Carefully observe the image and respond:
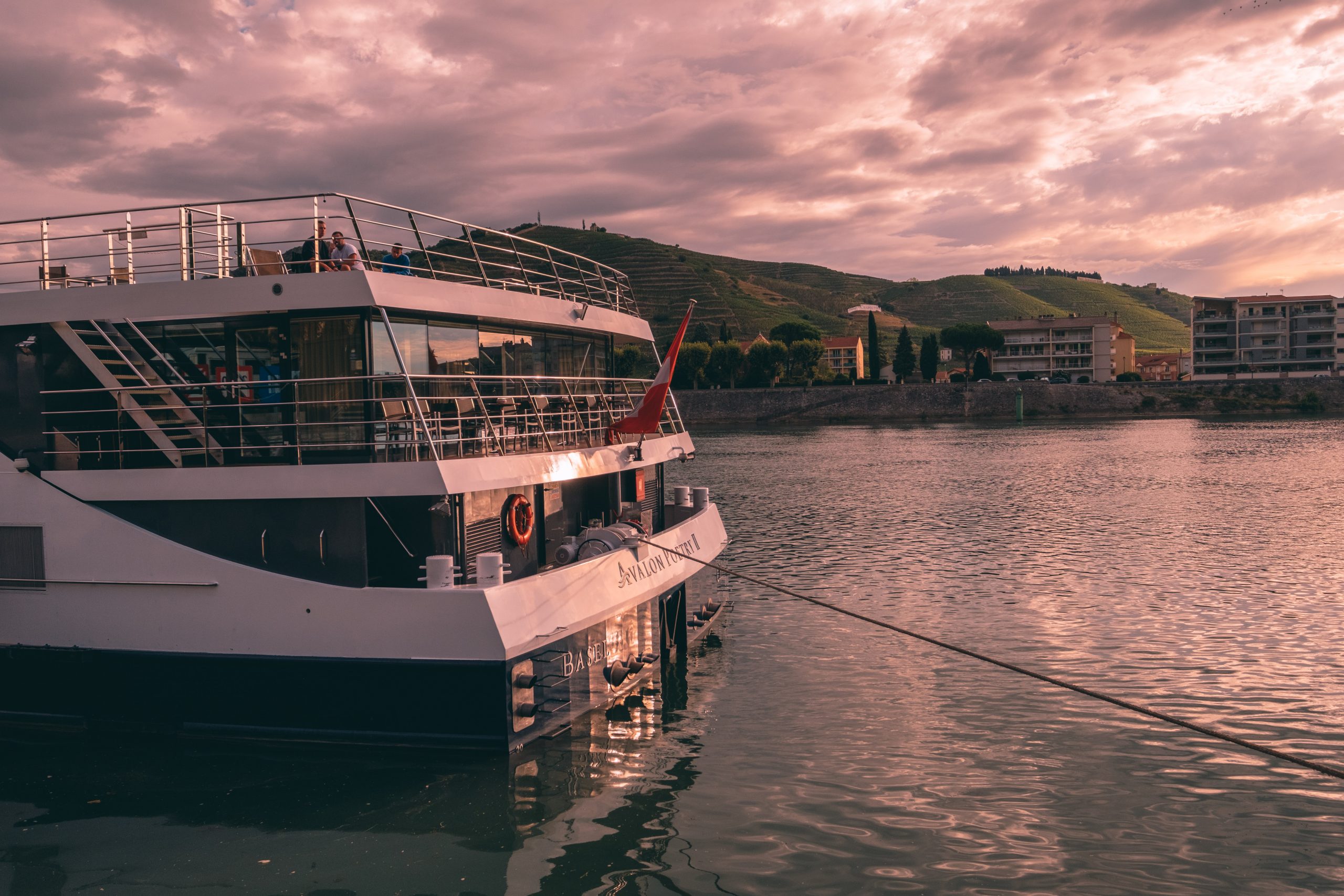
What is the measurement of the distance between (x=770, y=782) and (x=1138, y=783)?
14.3ft

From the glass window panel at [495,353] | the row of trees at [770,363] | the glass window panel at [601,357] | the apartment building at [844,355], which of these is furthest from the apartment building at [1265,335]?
the glass window panel at [495,353]

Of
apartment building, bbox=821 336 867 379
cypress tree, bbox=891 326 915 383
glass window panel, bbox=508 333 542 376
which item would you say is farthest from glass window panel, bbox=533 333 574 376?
apartment building, bbox=821 336 867 379

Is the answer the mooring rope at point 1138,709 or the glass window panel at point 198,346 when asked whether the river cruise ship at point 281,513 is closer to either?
the glass window panel at point 198,346

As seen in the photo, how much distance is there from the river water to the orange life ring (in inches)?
111

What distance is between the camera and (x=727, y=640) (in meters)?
18.1

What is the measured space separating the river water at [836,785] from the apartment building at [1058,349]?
13154 cm

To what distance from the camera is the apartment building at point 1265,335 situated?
129625 mm

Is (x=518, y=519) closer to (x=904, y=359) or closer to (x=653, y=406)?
(x=653, y=406)

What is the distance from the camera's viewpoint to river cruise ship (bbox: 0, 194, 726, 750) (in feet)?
35.5

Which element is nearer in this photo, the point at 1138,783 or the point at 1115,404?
the point at 1138,783

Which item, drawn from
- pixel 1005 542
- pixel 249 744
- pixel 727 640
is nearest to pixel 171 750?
pixel 249 744

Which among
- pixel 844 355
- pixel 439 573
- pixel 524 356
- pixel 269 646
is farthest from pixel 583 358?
pixel 844 355

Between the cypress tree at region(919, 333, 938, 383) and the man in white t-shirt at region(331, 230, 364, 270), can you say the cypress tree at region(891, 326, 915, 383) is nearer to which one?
the cypress tree at region(919, 333, 938, 383)

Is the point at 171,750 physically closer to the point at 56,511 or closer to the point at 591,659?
the point at 56,511
